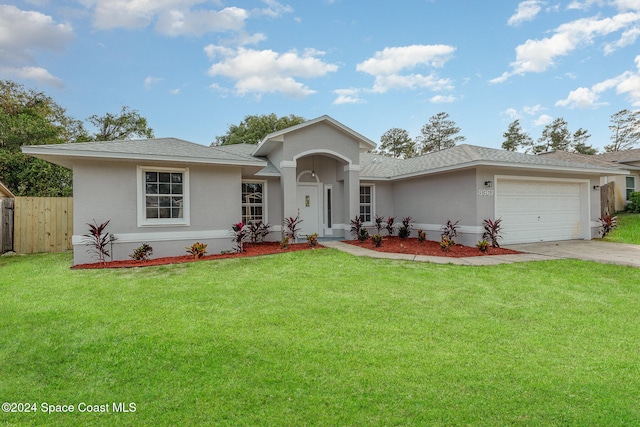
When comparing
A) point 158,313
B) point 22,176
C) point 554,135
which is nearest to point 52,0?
point 22,176

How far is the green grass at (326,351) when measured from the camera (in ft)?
7.44

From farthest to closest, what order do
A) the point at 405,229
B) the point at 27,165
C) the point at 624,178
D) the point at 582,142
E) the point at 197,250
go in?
the point at 582,142 < the point at 624,178 < the point at 27,165 < the point at 405,229 < the point at 197,250

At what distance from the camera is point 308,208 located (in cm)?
1327

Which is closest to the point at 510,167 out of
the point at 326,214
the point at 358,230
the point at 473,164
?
the point at 473,164

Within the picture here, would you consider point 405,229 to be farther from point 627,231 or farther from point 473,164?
point 627,231

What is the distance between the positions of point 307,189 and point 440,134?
104 feet

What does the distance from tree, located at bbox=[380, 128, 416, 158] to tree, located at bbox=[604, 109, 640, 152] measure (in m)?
22.9

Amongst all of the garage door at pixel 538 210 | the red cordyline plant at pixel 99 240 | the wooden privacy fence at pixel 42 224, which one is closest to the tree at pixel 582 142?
the garage door at pixel 538 210

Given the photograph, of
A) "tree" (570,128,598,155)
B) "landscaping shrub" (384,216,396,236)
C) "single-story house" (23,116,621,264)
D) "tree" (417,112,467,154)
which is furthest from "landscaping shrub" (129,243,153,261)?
"tree" (570,128,598,155)

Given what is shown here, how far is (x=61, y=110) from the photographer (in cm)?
2184

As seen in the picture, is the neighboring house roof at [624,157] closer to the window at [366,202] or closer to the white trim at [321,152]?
the window at [366,202]

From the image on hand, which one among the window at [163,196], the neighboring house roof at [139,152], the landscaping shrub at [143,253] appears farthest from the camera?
the window at [163,196]

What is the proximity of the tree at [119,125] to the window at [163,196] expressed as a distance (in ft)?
64.8

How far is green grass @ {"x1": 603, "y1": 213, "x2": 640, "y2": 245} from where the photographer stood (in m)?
11.6
